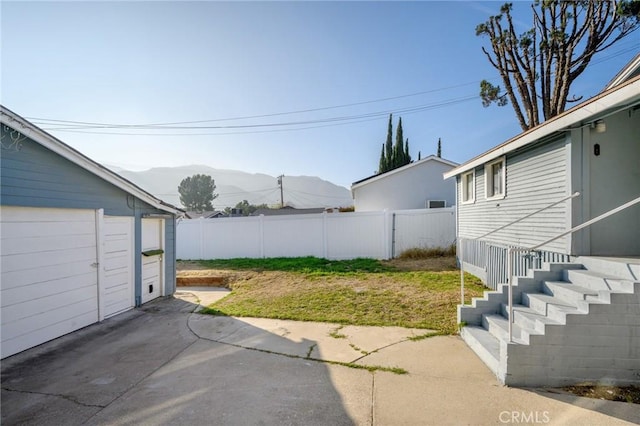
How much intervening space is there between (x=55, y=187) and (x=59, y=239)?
910 millimetres

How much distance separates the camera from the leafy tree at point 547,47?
10.4 metres

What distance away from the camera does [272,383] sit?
3.19 meters

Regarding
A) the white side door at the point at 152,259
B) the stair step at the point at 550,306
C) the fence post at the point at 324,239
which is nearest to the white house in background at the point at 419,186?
the fence post at the point at 324,239

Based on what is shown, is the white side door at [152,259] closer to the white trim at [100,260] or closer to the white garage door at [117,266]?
the white garage door at [117,266]

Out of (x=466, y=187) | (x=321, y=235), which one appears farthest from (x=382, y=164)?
(x=466, y=187)

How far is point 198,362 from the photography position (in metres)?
3.80

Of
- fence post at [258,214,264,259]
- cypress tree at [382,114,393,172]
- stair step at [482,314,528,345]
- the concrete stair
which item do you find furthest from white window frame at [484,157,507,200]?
cypress tree at [382,114,393,172]

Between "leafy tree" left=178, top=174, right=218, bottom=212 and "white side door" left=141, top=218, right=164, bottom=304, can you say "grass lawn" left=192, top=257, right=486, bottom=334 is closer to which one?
"white side door" left=141, top=218, right=164, bottom=304

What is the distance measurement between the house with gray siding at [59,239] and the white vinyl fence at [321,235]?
5.51 meters

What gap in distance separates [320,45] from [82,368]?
33.4 feet

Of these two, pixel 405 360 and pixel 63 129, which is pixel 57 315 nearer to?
pixel 405 360

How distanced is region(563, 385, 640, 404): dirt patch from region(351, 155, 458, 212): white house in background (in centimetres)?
1368

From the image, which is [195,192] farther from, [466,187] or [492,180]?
[492,180]

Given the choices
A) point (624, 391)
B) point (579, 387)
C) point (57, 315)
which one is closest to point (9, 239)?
point (57, 315)
